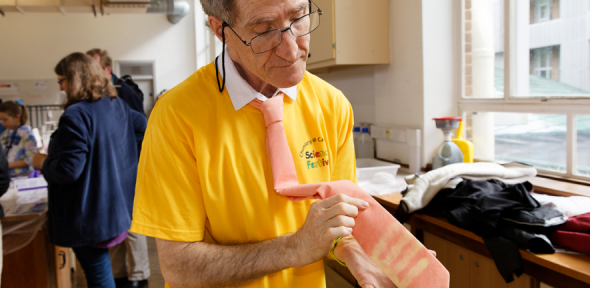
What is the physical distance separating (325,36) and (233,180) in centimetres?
212

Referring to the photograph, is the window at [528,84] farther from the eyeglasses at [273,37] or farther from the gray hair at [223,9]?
the gray hair at [223,9]

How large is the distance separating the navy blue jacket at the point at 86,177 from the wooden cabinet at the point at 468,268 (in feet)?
5.53

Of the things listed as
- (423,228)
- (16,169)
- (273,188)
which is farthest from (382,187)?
(16,169)

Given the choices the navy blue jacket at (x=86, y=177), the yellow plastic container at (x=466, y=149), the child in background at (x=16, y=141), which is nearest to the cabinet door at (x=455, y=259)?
the yellow plastic container at (x=466, y=149)

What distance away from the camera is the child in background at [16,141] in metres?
3.13

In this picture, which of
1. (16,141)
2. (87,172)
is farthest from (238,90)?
(16,141)

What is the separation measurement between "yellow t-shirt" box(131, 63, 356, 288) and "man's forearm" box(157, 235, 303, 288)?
0.12ft

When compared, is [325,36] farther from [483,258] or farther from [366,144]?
[483,258]

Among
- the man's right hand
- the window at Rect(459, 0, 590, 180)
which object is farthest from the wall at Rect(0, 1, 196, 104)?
the man's right hand

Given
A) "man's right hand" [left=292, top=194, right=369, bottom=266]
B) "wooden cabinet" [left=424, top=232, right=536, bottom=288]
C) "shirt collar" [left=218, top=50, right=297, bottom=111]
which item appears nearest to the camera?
"man's right hand" [left=292, top=194, right=369, bottom=266]

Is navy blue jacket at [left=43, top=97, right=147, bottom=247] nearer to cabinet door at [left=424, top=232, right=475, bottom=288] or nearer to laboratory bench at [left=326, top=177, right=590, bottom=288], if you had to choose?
laboratory bench at [left=326, top=177, right=590, bottom=288]

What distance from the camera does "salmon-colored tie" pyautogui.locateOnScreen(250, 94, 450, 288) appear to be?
81 cm

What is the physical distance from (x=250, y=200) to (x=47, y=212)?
6.44 ft

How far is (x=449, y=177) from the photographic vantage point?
1.74 m
